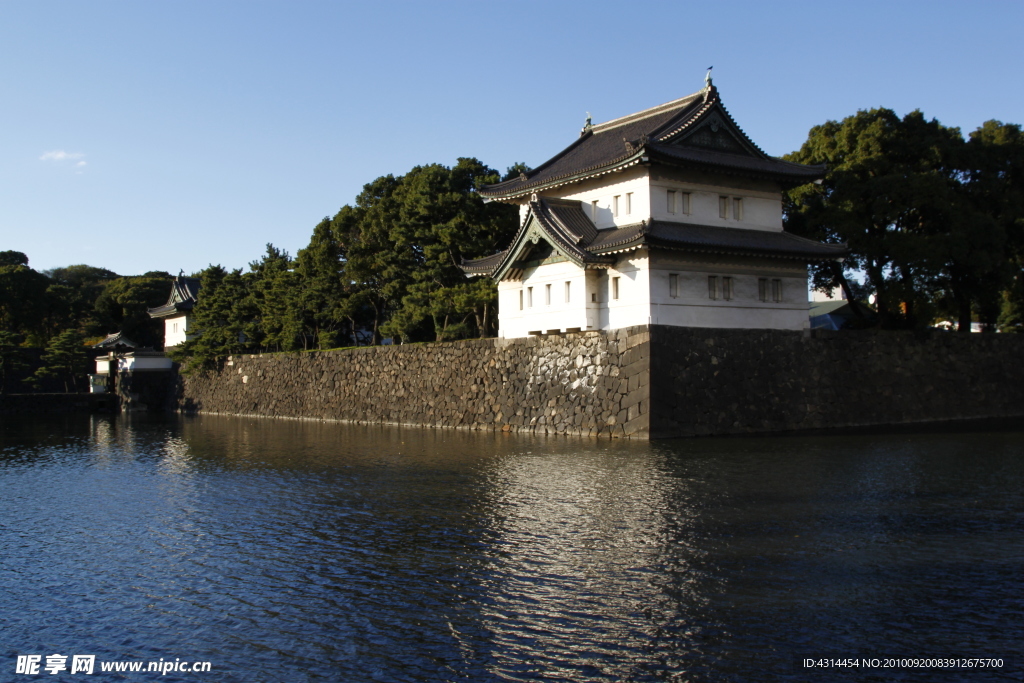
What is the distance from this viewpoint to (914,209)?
3156 cm

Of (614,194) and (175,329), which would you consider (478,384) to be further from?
(175,329)

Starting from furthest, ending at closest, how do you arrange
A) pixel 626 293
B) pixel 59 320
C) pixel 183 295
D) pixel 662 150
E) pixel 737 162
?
pixel 59 320 < pixel 183 295 < pixel 737 162 < pixel 626 293 < pixel 662 150

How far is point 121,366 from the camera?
58.9m

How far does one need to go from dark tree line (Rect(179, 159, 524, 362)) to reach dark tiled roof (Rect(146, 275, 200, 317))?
5607mm

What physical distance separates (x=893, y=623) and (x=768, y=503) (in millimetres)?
6050

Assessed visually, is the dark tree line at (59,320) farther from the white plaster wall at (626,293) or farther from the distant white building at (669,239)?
the white plaster wall at (626,293)

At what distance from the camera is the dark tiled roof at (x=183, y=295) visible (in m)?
58.7

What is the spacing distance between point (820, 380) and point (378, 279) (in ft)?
72.0

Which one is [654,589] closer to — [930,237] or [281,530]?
[281,530]

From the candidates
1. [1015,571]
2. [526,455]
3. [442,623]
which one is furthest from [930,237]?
[442,623]

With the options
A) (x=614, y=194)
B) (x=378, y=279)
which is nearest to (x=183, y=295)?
(x=378, y=279)

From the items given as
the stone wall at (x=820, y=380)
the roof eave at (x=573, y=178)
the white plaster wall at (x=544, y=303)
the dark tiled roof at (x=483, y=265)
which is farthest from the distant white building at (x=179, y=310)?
the stone wall at (x=820, y=380)

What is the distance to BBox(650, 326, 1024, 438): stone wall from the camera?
1002 inches

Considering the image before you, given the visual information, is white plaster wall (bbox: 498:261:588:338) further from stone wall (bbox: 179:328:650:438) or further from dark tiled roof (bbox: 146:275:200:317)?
dark tiled roof (bbox: 146:275:200:317)
